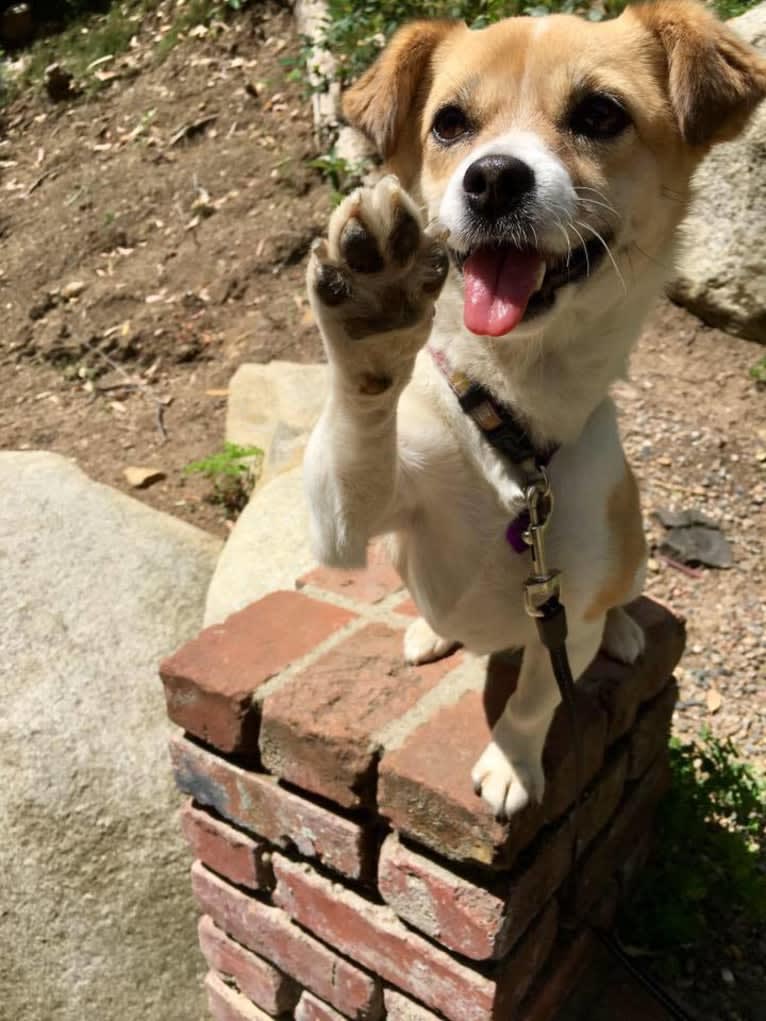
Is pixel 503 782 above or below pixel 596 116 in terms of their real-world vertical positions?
below

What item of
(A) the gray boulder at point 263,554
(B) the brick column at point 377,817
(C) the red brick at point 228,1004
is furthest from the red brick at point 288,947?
(A) the gray boulder at point 263,554

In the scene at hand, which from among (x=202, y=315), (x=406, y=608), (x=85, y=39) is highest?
(x=85, y=39)

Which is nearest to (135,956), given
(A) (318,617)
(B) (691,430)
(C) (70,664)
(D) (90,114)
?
(C) (70,664)

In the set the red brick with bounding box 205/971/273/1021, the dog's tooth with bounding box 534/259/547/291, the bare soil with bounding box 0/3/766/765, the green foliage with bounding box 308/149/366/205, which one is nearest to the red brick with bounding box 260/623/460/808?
the red brick with bounding box 205/971/273/1021

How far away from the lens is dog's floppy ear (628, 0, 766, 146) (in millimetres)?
1496

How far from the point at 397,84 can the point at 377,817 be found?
1333 mm

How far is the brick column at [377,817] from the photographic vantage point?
149cm

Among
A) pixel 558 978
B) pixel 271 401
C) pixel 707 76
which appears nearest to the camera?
pixel 707 76

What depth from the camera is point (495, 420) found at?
144 centimetres

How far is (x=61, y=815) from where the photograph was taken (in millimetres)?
2119

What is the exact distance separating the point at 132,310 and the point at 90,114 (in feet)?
7.82

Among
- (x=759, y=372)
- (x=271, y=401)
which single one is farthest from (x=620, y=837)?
(x=271, y=401)

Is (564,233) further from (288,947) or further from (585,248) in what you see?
(288,947)

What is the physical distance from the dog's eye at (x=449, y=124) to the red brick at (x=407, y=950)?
1346 mm
